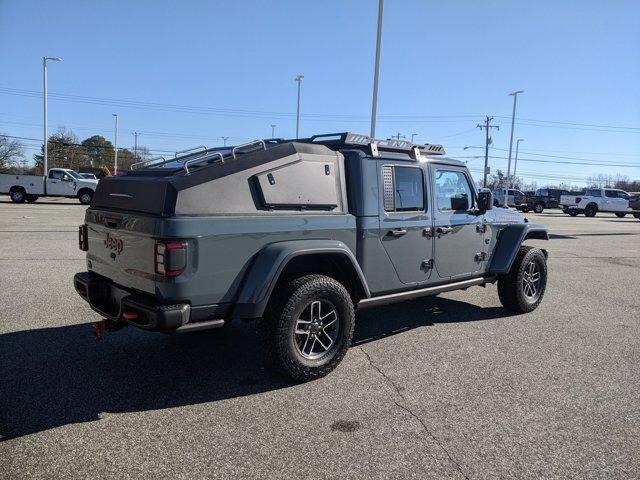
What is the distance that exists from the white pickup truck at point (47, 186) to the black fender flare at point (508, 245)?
2424cm

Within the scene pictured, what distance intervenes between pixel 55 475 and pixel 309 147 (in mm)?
2913

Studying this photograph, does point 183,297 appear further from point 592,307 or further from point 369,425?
point 592,307

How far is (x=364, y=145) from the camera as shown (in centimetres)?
454

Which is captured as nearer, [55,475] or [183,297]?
[55,475]

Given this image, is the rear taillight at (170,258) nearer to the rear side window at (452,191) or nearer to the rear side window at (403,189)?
the rear side window at (403,189)

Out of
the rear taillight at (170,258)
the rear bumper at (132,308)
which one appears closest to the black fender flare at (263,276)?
the rear bumper at (132,308)

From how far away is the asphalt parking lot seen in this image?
2803 mm

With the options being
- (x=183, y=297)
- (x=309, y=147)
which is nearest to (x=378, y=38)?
(x=309, y=147)

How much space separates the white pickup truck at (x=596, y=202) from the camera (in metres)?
33.1

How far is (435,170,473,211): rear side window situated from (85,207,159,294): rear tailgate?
305cm

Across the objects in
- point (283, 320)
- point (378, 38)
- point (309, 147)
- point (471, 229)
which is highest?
point (378, 38)

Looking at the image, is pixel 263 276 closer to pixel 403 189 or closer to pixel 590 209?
pixel 403 189

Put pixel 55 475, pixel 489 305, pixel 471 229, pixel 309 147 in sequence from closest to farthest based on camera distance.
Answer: pixel 55 475 < pixel 309 147 < pixel 471 229 < pixel 489 305

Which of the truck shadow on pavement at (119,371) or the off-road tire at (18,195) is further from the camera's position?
the off-road tire at (18,195)
